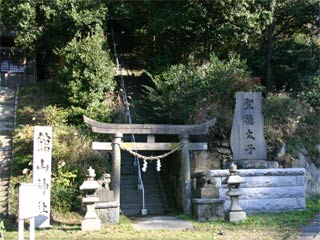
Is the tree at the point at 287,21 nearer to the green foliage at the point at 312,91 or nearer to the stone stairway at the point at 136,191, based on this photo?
the green foliage at the point at 312,91

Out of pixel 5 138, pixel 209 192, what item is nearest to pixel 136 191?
pixel 209 192

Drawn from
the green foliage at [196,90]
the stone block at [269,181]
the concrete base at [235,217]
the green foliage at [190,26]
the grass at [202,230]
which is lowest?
the grass at [202,230]

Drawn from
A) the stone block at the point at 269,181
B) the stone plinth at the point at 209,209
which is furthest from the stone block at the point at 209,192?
the stone block at the point at 269,181

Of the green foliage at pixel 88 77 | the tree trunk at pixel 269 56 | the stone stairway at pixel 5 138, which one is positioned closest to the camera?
the stone stairway at pixel 5 138

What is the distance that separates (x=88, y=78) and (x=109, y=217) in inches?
271

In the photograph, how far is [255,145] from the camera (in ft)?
44.7

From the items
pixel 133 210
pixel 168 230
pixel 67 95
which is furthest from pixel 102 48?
pixel 168 230

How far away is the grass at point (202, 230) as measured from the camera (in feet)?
31.3

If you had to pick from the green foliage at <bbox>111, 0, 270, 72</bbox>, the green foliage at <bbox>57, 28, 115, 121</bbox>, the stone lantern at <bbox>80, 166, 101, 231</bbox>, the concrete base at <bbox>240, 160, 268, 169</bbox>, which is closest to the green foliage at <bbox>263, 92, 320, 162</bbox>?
the concrete base at <bbox>240, 160, 268, 169</bbox>

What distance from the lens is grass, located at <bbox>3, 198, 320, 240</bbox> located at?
31.3 feet

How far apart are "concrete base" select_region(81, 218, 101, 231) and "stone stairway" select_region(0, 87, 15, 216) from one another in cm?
318

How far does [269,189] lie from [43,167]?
20.0 ft

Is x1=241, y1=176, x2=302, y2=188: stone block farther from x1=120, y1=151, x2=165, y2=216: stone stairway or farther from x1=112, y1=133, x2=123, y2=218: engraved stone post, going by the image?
x1=112, y1=133, x2=123, y2=218: engraved stone post

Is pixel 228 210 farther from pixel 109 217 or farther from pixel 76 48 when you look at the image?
pixel 76 48
